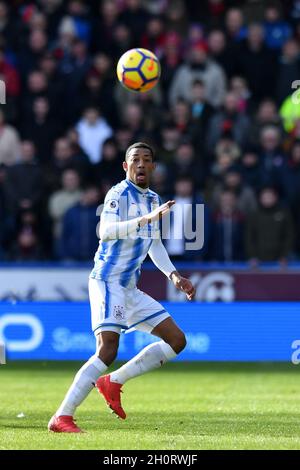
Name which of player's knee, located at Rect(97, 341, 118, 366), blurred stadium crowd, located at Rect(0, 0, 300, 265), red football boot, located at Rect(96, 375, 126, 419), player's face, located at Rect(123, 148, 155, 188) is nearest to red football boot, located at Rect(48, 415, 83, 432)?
player's knee, located at Rect(97, 341, 118, 366)

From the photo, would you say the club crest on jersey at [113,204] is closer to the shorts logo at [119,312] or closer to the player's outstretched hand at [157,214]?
the player's outstretched hand at [157,214]

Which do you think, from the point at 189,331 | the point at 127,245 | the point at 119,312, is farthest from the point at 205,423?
the point at 189,331

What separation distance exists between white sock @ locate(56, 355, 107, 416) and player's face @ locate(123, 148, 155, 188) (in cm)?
147

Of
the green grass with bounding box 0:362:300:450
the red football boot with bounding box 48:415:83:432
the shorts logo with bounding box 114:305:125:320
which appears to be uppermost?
the shorts logo with bounding box 114:305:125:320

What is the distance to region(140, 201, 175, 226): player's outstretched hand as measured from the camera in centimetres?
871

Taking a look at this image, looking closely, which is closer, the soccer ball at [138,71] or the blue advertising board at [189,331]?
the soccer ball at [138,71]

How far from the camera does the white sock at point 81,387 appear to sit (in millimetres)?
9180

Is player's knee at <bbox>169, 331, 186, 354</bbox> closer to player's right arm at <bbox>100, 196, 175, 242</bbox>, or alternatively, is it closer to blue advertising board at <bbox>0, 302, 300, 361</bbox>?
player's right arm at <bbox>100, 196, 175, 242</bbox>

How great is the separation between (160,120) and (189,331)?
3.81m

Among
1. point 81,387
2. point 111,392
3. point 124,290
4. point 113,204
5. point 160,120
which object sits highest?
point 160,120

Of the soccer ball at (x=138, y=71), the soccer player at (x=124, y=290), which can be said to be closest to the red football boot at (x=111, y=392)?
the soccer player at (x=124, y=290)

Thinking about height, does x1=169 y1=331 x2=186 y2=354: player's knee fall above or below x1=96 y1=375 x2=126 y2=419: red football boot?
above

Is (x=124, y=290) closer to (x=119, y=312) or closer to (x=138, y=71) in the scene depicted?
(x=119, y=312)

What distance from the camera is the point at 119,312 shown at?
9391 millimetres
